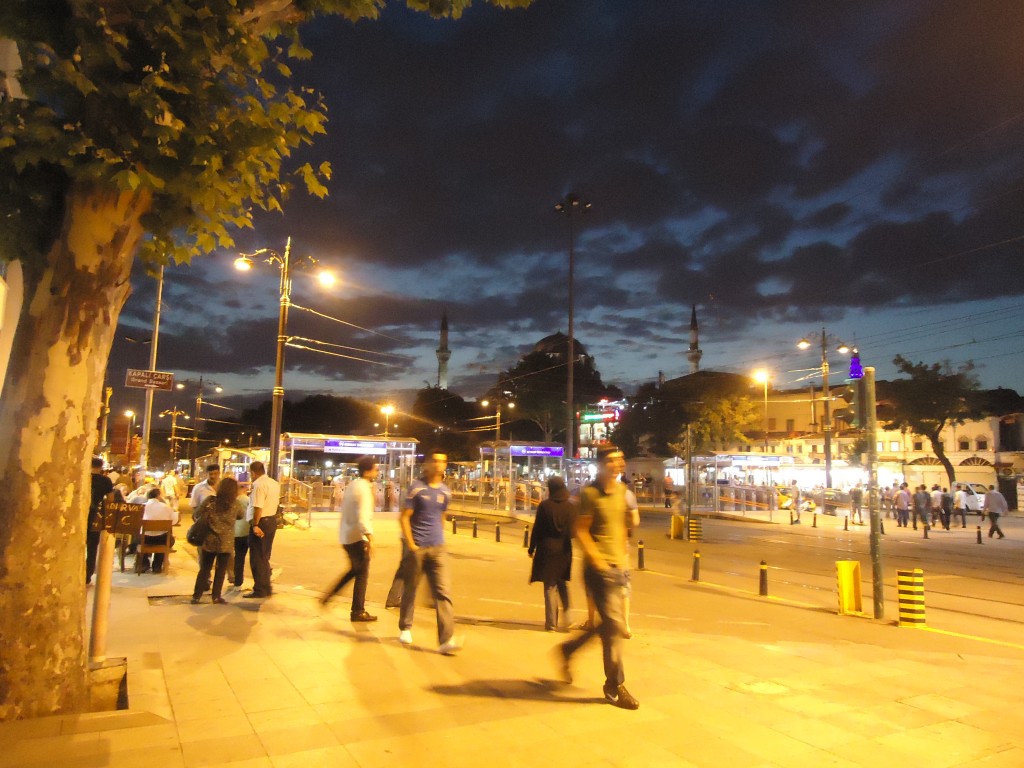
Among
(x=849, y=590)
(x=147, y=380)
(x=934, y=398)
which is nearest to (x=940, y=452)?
(x=934, y=398)

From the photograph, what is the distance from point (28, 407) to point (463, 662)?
384cm

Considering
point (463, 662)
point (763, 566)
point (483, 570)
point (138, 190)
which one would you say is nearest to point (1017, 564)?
point (763, 566)

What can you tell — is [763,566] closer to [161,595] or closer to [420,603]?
[420,603]

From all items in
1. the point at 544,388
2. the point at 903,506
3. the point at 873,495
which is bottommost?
the point at 903,506

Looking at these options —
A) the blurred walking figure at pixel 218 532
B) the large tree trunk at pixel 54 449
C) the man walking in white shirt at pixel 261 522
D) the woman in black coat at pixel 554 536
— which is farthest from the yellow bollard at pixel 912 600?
the large tree trunk at pixel 54 449

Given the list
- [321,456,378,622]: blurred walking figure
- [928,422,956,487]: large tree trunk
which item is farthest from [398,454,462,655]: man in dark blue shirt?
[928,422,956,487]: large tree trunk

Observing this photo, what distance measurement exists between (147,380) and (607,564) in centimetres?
1565

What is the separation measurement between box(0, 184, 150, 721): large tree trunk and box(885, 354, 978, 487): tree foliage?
49031 millimetres

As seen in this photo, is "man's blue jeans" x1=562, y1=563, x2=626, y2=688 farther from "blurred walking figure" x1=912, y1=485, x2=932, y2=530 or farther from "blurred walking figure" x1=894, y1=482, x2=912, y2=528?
"blurred walking figure" x1=894, y1=482, x2=912, y2=528

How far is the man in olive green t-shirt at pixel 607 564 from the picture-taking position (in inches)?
206

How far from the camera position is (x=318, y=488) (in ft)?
113

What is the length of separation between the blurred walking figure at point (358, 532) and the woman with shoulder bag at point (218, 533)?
164cm

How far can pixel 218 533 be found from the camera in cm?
854

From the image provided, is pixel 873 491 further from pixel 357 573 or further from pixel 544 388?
pixel 544 388
